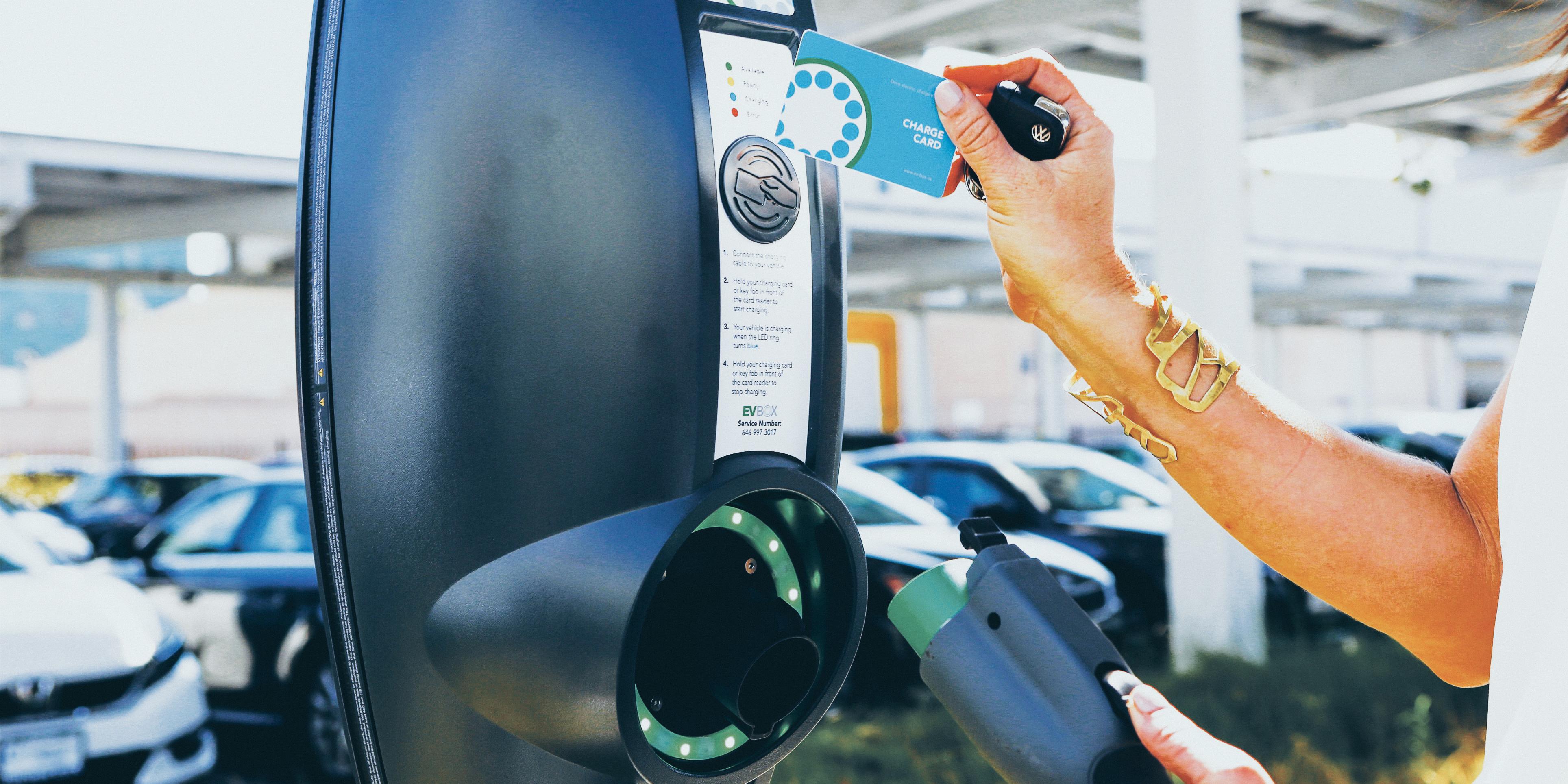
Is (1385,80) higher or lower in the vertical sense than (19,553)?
higher

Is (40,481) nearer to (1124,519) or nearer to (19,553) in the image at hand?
(19,553)

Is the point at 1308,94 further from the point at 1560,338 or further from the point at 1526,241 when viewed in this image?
the point at 1526,241

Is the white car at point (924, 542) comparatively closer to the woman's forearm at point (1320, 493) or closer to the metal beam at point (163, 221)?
the woman's forearm at point (1320, 493)

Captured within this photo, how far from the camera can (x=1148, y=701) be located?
91 centimetres

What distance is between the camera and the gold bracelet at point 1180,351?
45.5 inches

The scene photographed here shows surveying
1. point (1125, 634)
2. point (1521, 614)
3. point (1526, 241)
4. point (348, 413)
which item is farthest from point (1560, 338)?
point (1526, 241)

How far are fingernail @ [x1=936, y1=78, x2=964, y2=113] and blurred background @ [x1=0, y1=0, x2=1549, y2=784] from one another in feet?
1.00

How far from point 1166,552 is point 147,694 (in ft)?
17.5

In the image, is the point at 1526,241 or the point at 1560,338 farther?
the point at 1526,241

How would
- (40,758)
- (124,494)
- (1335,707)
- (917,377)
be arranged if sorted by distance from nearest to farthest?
(40,758) → (1335,707) → (124,494) → (917,377)

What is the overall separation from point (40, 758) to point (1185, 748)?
4673 millimetres

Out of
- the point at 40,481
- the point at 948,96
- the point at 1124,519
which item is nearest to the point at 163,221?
the point at 40,481

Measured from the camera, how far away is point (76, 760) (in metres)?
4.46

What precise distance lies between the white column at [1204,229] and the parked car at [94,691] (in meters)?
4.24
